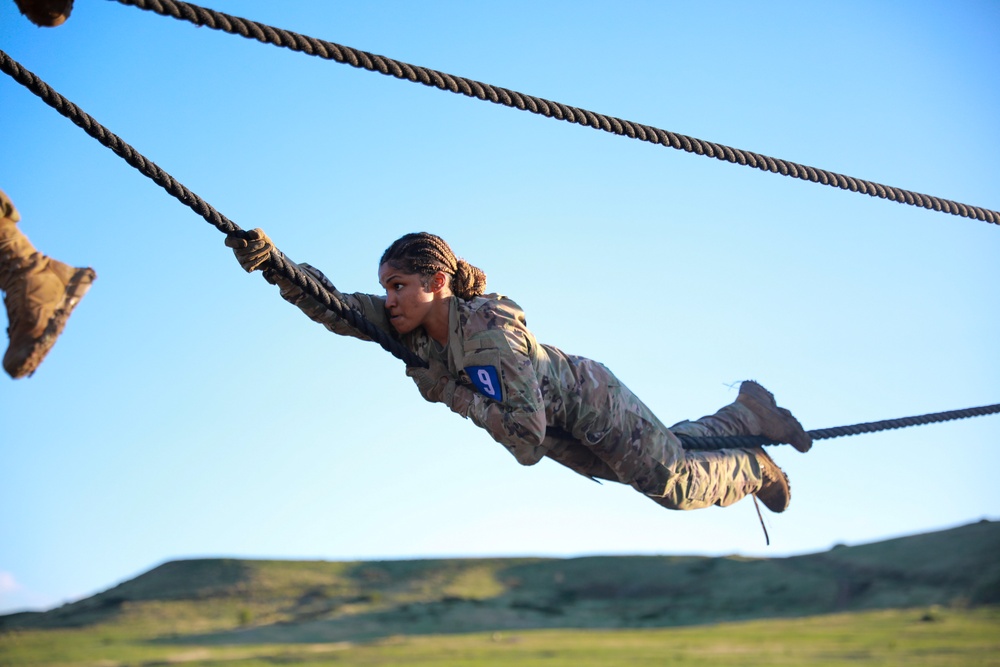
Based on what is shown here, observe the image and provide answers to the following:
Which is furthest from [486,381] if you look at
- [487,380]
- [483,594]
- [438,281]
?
[483,594]

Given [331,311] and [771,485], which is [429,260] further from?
[771,485]

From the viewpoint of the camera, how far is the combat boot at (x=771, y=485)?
654cm

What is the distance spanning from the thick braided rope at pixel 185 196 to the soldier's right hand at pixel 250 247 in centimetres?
3

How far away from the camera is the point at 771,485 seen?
669 cm

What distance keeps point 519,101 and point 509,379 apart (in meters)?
1.26

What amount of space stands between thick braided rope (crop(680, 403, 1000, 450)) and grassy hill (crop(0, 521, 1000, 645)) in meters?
29.5

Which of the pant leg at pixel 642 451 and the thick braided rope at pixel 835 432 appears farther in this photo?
the thick braided rope at pixel 835 432

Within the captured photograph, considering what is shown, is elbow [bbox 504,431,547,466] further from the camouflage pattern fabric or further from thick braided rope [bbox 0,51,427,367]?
thick braided rope [bbox 0,51,427,367]

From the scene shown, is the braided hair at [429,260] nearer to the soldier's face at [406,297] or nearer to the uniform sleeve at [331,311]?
the soldier's face at [406,297]

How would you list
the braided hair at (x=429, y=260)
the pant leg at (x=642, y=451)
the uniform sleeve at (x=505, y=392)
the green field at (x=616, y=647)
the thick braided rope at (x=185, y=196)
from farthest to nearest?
the green field at (x=616, y=647) → the pant leg at (x=642, y=451) → the braided hair at (x=429, y=260) → the uniform sleeve at (x=505, y=392) → the thick braided rope at (x=185, y=196)

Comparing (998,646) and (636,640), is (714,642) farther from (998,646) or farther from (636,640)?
(998,646)

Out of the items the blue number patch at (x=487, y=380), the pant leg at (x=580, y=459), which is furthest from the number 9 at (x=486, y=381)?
the pant leg at (x=580, y=459)

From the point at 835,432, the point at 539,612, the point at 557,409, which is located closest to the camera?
the point at 557,409

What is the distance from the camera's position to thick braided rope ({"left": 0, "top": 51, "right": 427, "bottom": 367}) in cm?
393
